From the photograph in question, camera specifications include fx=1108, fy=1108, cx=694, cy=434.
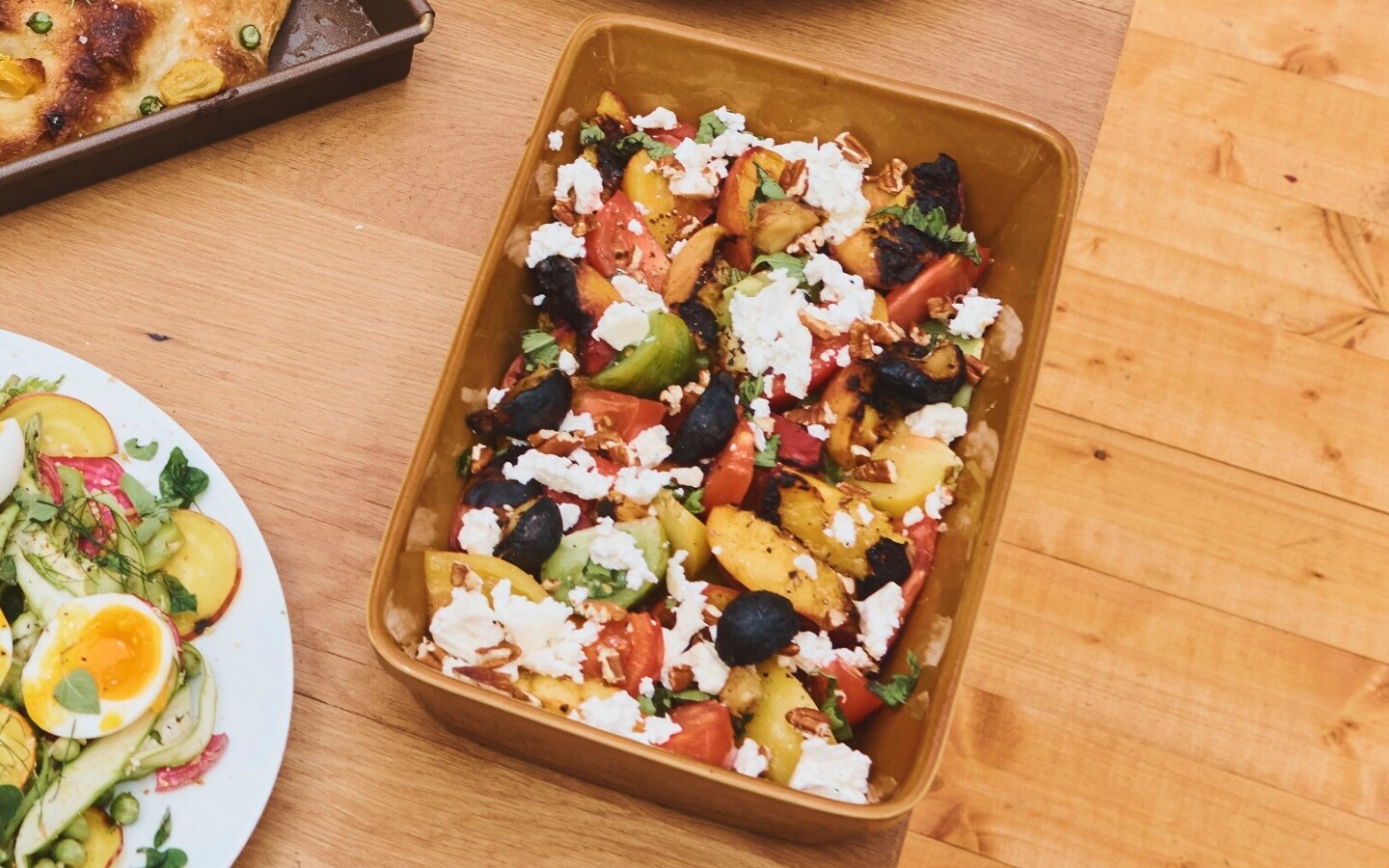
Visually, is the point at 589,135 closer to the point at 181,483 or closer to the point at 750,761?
the point at 181,483

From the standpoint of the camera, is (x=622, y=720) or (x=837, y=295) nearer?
(x=622, y=720)

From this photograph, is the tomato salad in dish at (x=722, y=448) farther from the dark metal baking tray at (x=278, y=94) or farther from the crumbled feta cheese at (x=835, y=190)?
the dark metal baking tray at (x=278, y=94)

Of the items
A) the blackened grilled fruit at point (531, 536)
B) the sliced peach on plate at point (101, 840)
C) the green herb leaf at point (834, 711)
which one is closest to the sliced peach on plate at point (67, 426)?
the sliced peach on plate at point (101, 840)

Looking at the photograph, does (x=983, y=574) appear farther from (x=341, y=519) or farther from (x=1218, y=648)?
(x=341, y=519)

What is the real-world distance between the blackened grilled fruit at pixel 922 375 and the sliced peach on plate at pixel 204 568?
701 millimetres

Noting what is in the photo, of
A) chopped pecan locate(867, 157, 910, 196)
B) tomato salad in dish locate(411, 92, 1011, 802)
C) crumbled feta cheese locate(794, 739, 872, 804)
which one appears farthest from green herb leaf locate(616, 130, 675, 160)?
crumbled feta cheese locate(794, 739, 872, 804)

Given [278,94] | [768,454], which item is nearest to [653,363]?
[768,454]

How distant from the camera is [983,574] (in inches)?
40.9

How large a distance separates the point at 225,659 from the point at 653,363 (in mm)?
532

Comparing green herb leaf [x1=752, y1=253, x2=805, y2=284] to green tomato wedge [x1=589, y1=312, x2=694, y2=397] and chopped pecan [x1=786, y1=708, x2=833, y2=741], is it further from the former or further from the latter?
chopped pecan [x1=786, y1=708, x2=833, y2=741]

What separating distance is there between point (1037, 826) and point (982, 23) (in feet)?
3.53

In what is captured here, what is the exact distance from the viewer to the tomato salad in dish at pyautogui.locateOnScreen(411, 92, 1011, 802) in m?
1.02

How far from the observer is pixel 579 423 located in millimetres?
1133

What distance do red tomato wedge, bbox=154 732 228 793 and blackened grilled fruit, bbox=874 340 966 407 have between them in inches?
30.0
